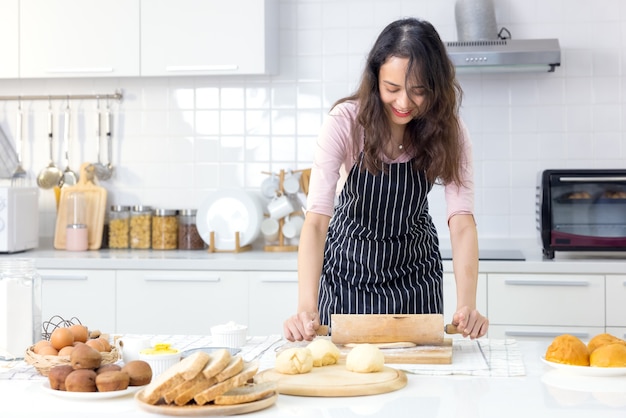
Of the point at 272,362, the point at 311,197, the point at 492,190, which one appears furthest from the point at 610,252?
the point at 272,362

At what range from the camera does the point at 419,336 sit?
180 cm

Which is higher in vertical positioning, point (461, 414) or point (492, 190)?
point (492, 190)

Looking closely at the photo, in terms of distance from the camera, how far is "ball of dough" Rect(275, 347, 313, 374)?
1.58 meters

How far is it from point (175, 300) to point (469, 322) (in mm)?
1776

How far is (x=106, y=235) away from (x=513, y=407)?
9.28 feet

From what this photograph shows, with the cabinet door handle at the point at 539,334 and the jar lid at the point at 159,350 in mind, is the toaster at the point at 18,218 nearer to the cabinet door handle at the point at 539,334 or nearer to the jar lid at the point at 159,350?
the cabinet door handle at the point at 539,334

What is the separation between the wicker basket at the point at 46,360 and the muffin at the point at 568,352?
2.70 feet

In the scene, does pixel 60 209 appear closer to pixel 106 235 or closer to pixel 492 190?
pixel 106 235

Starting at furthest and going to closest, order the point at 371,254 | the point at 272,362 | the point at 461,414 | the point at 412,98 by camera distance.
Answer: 1. the point at 371,254
2. the point at 412,98
3. the point at 272,362
4. the point at 461,414

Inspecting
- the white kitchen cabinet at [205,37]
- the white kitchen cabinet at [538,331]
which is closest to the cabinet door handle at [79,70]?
the white kitchen cabinet at [205,37]

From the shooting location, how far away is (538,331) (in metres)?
3.19

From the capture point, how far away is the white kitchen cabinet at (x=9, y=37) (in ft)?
12.2

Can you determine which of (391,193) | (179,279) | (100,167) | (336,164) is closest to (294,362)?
(336,164)

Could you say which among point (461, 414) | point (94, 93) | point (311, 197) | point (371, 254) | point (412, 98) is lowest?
point (461, 414)
